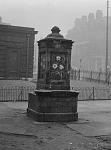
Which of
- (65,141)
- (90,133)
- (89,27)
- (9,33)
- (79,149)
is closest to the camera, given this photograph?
(79,149)

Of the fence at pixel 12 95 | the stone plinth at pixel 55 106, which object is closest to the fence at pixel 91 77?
the fence at pixel 12 95

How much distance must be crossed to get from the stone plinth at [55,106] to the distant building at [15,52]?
80.7 ft

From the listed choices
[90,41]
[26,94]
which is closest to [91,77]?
[26,94]

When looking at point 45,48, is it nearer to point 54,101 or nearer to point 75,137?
point 54,101

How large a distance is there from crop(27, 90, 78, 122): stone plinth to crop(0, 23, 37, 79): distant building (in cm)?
2461

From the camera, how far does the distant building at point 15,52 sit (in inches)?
1457

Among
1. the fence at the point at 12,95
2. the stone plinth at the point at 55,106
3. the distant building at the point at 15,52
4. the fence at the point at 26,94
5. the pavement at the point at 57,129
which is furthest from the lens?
the distant building at the point at 15,52

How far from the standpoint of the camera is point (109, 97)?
2381cm

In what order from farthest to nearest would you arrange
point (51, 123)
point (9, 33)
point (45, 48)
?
point (9, 33)
point (45, 48)
point (51, 123)

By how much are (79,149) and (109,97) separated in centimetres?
1577

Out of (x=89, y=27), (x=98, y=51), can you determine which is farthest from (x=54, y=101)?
(x=89, y=27)

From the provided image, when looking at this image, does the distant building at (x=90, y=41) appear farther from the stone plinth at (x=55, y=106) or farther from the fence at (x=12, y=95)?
the stone plinth at (x=55, y=106)

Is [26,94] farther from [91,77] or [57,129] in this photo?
[91,77]

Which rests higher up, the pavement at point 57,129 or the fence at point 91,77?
the fence at point 91,77
